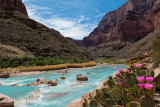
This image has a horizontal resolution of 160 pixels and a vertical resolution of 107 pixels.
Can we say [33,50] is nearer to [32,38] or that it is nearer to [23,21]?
[32,38]

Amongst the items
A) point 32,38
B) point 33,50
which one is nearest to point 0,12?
point 32,38

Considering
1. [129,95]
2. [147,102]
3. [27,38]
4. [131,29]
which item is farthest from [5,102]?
[131,29]

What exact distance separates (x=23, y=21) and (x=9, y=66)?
96.8 feet

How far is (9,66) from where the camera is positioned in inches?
901

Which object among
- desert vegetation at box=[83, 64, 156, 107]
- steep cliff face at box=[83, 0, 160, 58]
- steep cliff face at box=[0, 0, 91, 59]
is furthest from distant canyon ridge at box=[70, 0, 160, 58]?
desert vegetation at box=[83, 64, 156, 107]

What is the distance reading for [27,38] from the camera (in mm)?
40625

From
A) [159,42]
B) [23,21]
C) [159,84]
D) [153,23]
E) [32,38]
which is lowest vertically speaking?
[159,84]

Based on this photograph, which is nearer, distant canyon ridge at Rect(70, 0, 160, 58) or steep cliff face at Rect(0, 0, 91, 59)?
steep cliff face at Rect(0, 0, 91, 59)

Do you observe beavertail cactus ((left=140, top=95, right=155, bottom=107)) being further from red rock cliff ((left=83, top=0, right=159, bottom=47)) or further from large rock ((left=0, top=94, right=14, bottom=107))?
red rock cliff ((left=83, top=0, right=159, bottom=47))

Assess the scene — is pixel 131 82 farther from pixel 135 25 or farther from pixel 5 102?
pixel 135 25

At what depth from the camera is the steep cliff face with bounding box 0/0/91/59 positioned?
35562mm

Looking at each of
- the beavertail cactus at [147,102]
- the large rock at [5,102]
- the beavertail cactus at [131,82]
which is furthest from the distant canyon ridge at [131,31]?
the beavertail cactus at [147,102]

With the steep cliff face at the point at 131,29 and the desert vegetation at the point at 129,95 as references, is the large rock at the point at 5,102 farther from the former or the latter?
the steep cliff face at the point at 131,29

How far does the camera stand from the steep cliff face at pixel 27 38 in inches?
1400
